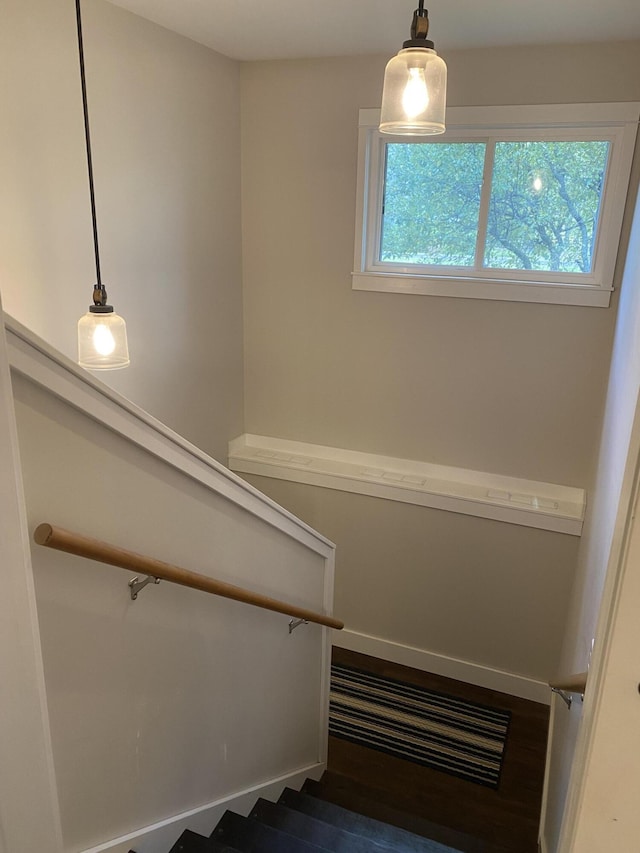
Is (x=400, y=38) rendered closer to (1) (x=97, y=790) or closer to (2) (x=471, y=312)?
(2) (x=471, y=312)

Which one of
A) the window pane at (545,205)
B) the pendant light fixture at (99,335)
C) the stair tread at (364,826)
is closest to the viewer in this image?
the pendant light fixture at (99,335)

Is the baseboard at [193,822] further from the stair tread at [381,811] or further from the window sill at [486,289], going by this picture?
the window sill at [486,289]

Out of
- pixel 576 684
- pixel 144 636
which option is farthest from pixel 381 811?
pixel 144 636

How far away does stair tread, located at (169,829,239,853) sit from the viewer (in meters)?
1.65

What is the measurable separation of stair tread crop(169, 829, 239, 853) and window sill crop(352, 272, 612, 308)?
2.34 m

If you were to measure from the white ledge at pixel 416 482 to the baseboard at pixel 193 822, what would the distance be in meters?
1.36

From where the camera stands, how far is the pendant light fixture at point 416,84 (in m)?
1.50

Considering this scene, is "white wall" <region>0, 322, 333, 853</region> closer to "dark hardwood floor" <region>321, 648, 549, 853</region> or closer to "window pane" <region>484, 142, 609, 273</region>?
"dark hardwood floor" <region>321, 648, 549, 853</region>

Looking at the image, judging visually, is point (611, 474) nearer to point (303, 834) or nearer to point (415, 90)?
point (415, 90)

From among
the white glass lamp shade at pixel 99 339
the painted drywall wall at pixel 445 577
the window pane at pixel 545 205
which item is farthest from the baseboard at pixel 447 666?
the white glass lamp shade at pixel 99 339

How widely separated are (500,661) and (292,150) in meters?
2.77

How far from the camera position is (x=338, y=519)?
11.2 ft

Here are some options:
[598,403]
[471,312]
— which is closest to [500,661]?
[598,403]

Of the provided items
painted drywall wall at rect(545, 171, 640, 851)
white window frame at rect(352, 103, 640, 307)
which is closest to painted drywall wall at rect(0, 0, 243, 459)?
white window frame at rect(352, 103, 640, 307)
